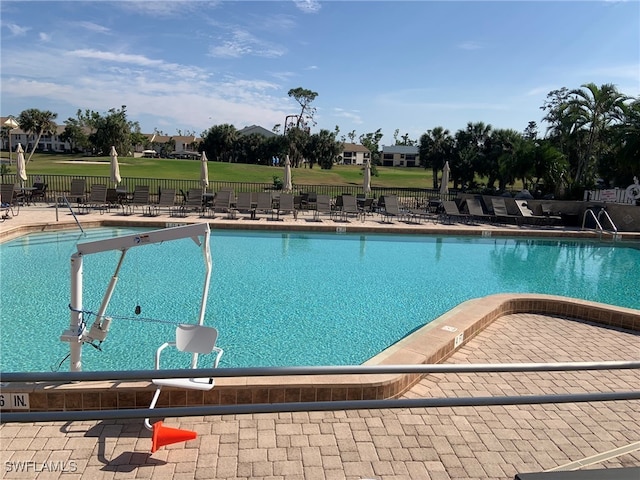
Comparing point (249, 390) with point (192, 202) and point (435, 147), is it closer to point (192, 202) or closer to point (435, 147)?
point (192, 202)

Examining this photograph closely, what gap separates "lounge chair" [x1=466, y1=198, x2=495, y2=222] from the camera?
61.8ft

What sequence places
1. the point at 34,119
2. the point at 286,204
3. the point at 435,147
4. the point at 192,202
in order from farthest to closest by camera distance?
the point at 34,119 → the point at 435,147 → the point at 286,204 → the point at 192,202

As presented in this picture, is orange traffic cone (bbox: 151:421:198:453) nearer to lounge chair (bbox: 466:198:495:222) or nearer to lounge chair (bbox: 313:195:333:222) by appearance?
Answer: lounge chair (bbox: 313:195:333:222)

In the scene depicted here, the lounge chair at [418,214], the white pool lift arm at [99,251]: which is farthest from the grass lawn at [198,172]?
the white pool lift arm at [99,251]

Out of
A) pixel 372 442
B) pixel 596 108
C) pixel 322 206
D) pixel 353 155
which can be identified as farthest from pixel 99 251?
pixel 353 155

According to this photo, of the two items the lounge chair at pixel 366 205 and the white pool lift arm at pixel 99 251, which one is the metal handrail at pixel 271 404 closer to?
the white pool lift arm at pixel 99 251

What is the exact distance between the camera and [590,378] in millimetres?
4957

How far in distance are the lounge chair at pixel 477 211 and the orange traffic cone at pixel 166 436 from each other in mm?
16937

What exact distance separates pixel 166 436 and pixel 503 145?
35.2m

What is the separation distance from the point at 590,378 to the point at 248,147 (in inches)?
2408

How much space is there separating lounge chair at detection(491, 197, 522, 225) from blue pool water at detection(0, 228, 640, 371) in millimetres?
3552

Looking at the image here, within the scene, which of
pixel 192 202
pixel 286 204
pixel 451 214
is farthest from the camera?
pixel 451 214

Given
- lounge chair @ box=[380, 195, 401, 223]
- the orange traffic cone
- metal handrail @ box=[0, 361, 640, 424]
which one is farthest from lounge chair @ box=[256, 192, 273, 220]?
metal handrail @ box=[0, 361, 640, 424]

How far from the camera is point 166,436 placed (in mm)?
3303
